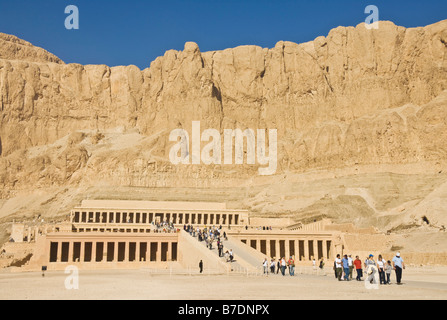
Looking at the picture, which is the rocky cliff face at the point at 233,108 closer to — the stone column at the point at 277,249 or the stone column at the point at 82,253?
the stone column at the point at 277,249

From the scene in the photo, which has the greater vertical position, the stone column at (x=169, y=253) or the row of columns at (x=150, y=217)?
the row of columns at (x=150, y=217)

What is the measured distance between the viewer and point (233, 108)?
6152 inches

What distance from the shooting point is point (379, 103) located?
447 feet

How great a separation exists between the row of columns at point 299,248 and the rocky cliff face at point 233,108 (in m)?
61.4

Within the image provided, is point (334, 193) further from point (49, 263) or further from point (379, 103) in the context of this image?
point (49, 263)

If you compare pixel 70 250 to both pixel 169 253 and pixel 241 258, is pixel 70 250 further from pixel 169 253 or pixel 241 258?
pixel 241 258

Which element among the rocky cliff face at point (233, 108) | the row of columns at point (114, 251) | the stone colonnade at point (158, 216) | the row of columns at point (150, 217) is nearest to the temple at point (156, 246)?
the row of columns at point (114, 251)

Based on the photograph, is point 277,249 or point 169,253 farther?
point 277,249

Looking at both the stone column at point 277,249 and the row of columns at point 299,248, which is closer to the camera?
the stone column at point 277,249

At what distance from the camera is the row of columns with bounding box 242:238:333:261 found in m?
63.5

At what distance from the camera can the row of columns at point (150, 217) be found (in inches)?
3761

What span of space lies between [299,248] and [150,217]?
39890 mm

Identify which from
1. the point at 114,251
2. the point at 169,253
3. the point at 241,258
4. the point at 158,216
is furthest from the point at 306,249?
the point at 158,216
